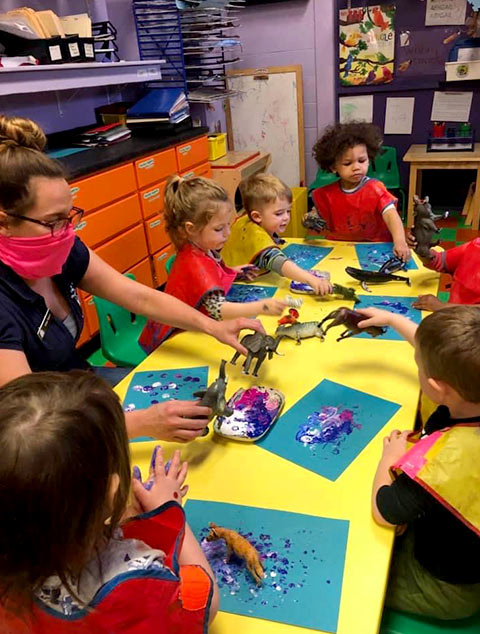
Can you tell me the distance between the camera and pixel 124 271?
315 centimetres

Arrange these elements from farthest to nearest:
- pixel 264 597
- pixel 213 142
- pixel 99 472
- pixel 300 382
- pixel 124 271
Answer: pixel 213 142 → pixel 124 271 → pixel 300 382 → pixel 264 597 → pixel 99 472

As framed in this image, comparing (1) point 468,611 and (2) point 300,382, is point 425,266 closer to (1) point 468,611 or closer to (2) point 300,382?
(2) point 300,382

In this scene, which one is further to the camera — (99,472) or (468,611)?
(468,611)

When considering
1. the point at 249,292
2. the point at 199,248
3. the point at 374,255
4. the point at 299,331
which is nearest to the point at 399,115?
the point at 374,255

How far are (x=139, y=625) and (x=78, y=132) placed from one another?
3355 millimetres

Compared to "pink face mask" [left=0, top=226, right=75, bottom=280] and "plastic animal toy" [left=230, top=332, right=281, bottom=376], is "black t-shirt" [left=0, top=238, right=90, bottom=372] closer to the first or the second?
"pink face mask" [left=0, top=226, right=75, bottom=280]

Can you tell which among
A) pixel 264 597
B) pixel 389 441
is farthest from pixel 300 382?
pixel 264 597

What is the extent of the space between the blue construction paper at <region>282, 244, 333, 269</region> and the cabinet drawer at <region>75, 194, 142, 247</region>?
116 centimetres

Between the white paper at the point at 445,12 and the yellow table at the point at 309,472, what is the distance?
3.29 metres

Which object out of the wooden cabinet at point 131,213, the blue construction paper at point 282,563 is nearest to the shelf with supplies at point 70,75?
the wooden cabinet at point 131,213

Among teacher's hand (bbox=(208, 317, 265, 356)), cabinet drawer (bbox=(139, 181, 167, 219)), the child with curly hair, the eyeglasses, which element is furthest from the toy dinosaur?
cabinet drawer (bbox=(139, 181, 167, 219))

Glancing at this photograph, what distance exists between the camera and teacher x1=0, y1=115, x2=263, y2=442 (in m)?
1.05

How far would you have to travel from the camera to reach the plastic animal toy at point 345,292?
1.69 m

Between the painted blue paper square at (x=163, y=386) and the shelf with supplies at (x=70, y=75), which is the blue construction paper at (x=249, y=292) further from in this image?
the shelf with supplies at (x=70, y=75)
